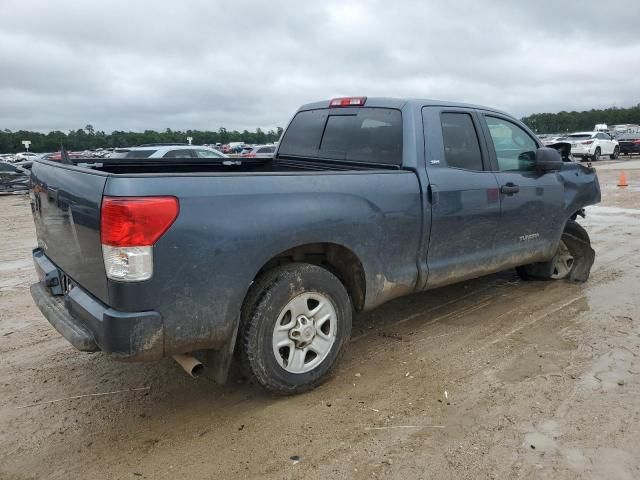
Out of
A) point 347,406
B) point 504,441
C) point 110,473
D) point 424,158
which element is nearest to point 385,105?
point 424,158

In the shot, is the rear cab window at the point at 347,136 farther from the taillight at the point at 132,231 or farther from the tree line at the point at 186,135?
the tree line at the point at 186,135

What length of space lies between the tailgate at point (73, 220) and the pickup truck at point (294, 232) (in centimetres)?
1

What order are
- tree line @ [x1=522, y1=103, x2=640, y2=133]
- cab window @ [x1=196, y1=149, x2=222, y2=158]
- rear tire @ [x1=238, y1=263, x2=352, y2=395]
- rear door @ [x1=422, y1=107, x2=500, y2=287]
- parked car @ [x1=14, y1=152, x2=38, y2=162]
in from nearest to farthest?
rear tire @ [x1=238, y1=263, x2=352, y2=395], rear door @ [x1=422, y1=107, x2=500, y2=287], cab window @ [x1=196, y1=149, x2=222, y2=158], parked car @ [x1=14, y1=152, x2=38, y2=162], tree line @ [x1=522, y1=103, x2=640, y2=133]

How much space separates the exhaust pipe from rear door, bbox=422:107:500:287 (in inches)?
73.1

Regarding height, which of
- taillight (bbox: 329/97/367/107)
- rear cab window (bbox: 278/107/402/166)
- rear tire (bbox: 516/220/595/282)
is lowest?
rear tire (bbox: 516/220/595/282)

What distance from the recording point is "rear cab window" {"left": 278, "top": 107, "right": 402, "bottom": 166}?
4117mm

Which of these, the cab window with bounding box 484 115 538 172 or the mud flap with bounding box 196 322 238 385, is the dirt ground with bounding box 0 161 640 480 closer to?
the mud flap with bounding box 196 322 238 385

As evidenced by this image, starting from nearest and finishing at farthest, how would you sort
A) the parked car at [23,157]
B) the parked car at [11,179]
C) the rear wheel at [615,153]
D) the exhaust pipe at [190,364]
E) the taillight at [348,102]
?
the exhaust pipe at [190,364]
the taillight at [348,102]
the parked car at [11,179]
the rear wheel at [615,153]
the parked car at [23,157]

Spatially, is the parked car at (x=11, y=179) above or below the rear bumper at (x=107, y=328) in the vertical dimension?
below

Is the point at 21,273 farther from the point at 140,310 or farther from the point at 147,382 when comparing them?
the point at 140,310

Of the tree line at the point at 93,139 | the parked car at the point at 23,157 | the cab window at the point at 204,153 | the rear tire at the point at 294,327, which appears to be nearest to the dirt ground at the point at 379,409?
the rear tire at the point at 294,327

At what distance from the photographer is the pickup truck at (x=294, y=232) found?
264 cm

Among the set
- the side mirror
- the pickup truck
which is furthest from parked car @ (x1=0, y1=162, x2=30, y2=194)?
the side mirror

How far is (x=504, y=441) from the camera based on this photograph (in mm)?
2855
